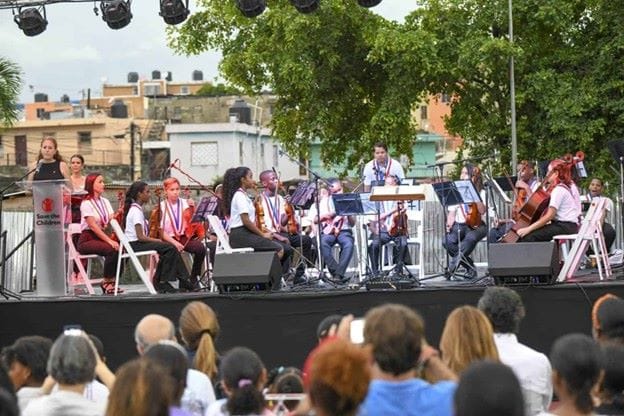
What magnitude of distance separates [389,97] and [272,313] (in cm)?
2050

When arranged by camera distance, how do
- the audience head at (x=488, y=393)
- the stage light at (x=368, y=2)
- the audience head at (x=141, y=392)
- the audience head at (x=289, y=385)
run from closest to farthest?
the audience head at (x=488, y=393) < the audience head at (x=141, y=392) < the audience head at (x=289, y=385) < the stage light at (x=368, y=2)

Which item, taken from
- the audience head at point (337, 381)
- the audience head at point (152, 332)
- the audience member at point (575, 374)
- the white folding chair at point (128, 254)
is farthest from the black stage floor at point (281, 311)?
the audience head at point (337, 381)

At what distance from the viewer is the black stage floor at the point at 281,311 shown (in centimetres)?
1307

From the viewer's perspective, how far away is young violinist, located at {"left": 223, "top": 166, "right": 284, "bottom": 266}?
587 inches

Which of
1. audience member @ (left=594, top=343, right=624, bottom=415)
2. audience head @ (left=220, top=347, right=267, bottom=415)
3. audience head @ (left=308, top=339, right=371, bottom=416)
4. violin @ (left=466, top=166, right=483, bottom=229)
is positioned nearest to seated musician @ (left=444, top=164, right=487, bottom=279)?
violin @ (left=466, top=166, right=483, bottom=229)

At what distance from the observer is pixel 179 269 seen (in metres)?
15.3

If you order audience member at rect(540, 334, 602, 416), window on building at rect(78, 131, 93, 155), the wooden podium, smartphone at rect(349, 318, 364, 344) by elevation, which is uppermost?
window on building at rect(78, 131, 93, 155)

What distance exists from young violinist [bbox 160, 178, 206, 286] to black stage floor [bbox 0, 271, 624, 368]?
4.86ft

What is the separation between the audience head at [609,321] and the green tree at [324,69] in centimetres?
2477

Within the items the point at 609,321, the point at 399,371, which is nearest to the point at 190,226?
the point at 609,321

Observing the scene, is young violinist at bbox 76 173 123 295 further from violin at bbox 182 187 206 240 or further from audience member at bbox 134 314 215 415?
audience member at bbox 134 314 215 415

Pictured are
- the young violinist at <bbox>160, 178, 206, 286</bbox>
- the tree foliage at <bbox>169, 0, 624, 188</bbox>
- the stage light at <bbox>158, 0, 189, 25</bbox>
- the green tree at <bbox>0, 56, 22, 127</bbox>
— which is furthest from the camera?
the tree foliage at <bbox>169, 0, 624, 188</bbox>

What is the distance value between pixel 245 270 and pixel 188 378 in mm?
6533

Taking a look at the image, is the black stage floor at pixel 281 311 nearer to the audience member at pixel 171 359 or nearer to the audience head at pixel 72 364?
the audience member at pixel 171 359
